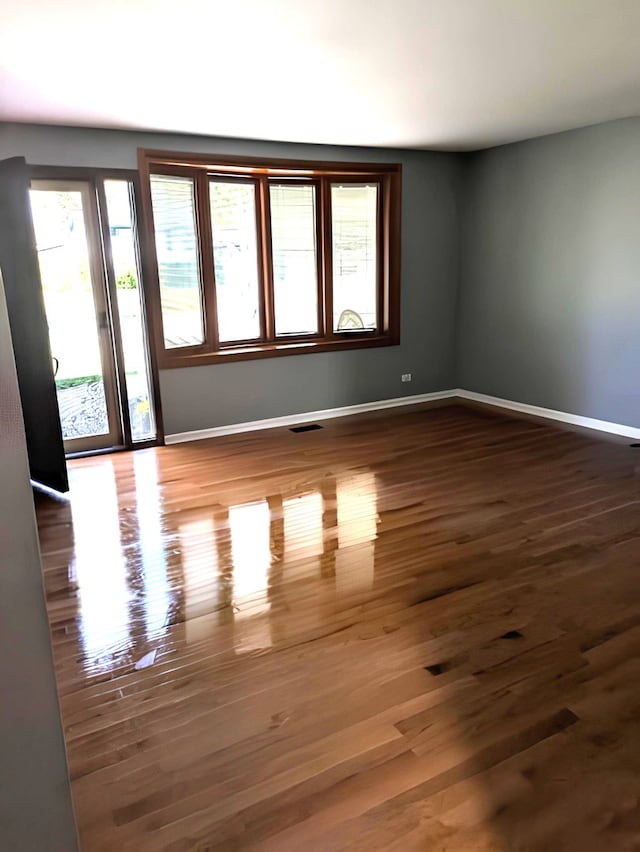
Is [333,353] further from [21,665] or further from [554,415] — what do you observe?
[21,665]

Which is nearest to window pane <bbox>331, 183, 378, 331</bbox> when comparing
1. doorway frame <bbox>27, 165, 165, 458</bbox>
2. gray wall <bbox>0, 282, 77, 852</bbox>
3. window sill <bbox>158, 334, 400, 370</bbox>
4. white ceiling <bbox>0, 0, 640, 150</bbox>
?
window sill <bbox>158, 334, 400, 370</bbox>

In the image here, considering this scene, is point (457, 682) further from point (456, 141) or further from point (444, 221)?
point (444, 221)

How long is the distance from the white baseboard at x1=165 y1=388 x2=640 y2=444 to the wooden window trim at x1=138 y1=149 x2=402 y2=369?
23.7 inches

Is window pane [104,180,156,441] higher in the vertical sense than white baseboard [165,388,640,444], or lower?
higher

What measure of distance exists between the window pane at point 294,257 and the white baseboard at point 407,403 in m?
0.83

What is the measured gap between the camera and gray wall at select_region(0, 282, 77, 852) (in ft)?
3.13

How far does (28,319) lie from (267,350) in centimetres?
213

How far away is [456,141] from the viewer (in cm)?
549

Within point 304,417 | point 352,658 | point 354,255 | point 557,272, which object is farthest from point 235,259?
point 352,658

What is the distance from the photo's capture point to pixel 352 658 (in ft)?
7.84

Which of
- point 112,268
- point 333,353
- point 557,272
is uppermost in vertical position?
point 112,268

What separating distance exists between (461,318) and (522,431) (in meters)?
1.76

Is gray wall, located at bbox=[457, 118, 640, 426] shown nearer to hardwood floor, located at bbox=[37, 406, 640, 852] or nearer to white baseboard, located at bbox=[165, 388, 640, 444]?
white baseboard, located at bbox=[165, 388, 640, 444]

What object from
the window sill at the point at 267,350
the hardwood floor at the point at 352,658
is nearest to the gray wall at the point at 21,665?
the hardwood floor at the point at 352,658
